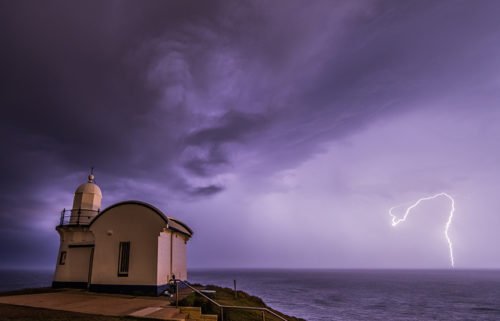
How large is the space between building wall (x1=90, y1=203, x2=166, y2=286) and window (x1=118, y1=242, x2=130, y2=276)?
188mm

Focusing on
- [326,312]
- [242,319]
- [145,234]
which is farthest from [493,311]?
[145,234]

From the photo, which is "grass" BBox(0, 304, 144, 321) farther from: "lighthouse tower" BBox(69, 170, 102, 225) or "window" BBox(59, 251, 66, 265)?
"lighthouse tower" BBox(69, 170, 102, 225)

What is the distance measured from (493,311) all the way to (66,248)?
199 ft

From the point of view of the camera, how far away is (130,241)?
1805cm

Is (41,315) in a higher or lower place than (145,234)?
lower

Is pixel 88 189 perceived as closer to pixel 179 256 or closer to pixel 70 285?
pixel 70 285

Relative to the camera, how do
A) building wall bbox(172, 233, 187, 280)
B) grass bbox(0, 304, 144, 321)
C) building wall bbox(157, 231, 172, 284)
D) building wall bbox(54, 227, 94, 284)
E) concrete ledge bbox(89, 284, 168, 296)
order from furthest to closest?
building wall bbox(54, 227, 94, 284) < building wall bbox(172, 233, 187, 280) < building wall bbox(157, 231, 172, 284) < concrete ledge bbox(89, 284, 168, 296) < grass bbox(0, 304, 144, 321)

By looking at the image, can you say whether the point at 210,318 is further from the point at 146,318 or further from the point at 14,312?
the point at 14,312

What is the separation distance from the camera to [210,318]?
40.2ft

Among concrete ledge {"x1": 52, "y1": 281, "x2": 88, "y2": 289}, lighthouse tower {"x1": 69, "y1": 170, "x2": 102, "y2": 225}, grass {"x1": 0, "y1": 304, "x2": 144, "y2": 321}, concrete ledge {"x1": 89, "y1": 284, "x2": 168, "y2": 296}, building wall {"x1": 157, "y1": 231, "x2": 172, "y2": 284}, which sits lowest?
grass {"x1": 0, "y1": 304, "x2": 144, "y2": 321}

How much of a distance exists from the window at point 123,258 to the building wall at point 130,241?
0.62 feet

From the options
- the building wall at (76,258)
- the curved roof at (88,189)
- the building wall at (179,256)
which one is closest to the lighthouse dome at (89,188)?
the curved roof at (88,189)

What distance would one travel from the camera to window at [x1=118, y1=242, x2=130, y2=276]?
A: 704 inches

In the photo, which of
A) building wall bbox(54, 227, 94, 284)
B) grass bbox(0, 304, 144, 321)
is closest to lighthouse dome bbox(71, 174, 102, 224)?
building wall bbox(54, 227, 94, 284)
